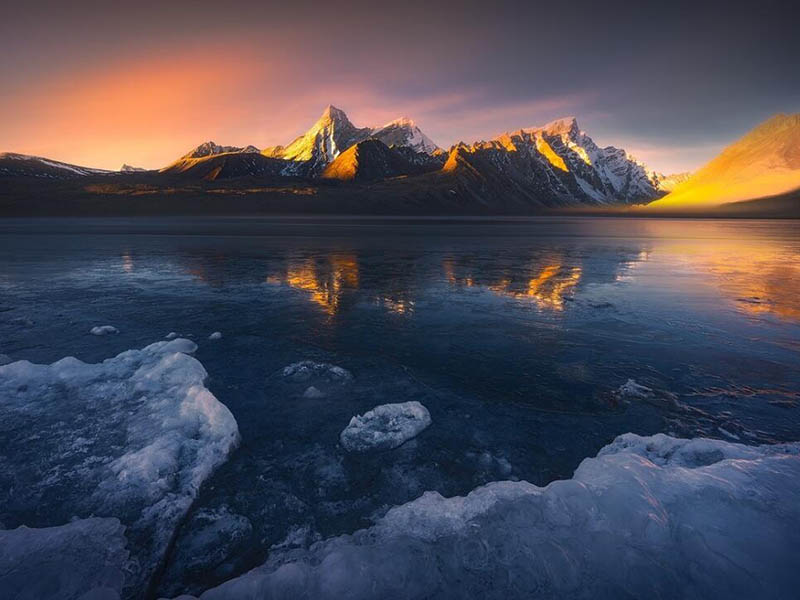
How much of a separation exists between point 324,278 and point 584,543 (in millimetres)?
17127

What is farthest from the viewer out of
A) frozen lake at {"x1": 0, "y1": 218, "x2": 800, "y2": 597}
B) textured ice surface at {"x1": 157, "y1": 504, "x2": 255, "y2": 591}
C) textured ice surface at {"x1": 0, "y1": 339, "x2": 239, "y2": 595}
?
frozen lake at {"x1": 0, "y1": 218, "x2": 800, "y2": 597}

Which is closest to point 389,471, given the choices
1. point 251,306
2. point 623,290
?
point 251,306

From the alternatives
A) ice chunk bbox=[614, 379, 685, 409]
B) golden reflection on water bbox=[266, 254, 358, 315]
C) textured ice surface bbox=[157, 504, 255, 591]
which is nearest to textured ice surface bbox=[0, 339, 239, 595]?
textured ice surface bbox=[157, 504, 255, 591]

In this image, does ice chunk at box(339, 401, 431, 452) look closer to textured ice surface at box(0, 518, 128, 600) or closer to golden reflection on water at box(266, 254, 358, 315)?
textured ice surface at box(0, 518, 128, 600)

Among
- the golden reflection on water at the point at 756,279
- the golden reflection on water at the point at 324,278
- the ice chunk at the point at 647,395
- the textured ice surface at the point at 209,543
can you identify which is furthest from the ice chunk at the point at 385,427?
the golden reflection on water at the point at 756,279

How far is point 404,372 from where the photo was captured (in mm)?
8633

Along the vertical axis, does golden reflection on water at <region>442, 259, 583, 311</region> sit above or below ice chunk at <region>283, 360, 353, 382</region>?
above

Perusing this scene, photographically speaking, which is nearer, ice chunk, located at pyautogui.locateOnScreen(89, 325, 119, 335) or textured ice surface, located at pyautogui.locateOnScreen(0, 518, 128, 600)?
textured ice surface, located at pyautogui.locateOnScreen(0, 518, 128, 600)

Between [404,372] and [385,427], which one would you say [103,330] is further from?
[385,427]

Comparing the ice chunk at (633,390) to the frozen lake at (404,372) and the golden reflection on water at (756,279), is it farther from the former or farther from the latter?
the golden reflection on water at (756,279)

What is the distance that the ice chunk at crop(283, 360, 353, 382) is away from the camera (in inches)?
328

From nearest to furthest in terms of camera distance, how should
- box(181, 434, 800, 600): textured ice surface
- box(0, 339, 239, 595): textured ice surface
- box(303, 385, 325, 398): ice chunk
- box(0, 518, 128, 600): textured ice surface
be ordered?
box(0, 518, 128, 600): textured ice surface → box(181, 434, 800, 600): textured ice surface → box(0, 339, 239, 595): textured ice surface → box(303, 385, 325, 398): ice chunk

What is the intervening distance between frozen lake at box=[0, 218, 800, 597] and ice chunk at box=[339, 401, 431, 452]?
0.11 m

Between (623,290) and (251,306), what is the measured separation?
14.9 metres
